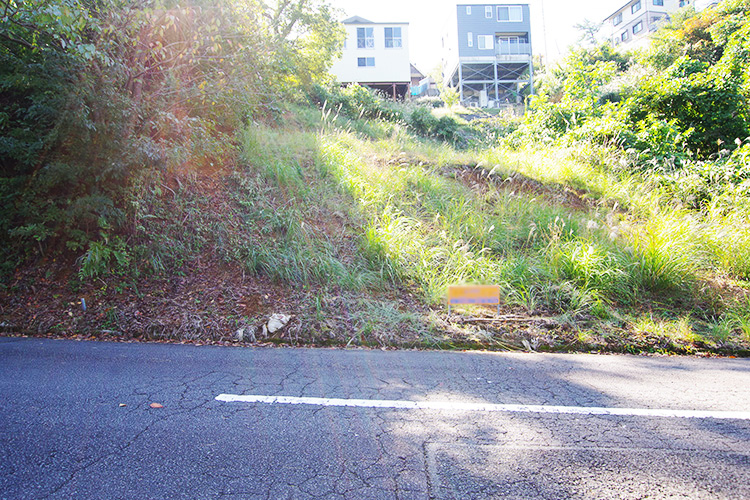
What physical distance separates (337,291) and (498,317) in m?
2.31

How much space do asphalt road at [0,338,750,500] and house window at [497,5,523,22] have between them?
3884 centimetres

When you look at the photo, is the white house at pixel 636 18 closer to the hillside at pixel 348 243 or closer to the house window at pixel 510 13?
the house window at pixel 510 13

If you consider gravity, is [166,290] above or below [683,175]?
below

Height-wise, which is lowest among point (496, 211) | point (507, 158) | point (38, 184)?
point (496, 211)

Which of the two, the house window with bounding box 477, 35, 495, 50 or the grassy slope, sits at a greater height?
the house window with bounding box 477, 35, 495, 50

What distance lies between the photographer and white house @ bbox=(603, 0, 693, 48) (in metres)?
40.4

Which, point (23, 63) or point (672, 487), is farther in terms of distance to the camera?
point (23, 63)

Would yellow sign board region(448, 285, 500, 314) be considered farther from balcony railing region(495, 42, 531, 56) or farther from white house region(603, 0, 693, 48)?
white house region(603, 0, 693, 48)

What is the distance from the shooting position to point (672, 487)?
7.66ft

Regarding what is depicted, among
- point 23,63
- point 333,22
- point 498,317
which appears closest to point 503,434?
point 498,317

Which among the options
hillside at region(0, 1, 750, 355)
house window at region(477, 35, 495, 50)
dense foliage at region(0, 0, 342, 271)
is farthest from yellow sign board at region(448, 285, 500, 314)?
house window at region(477, 35, 495, 50)

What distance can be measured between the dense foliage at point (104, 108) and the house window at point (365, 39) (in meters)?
25.6

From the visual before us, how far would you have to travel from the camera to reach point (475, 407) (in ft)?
10.9

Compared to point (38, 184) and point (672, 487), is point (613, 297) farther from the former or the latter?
point (38, 184)
